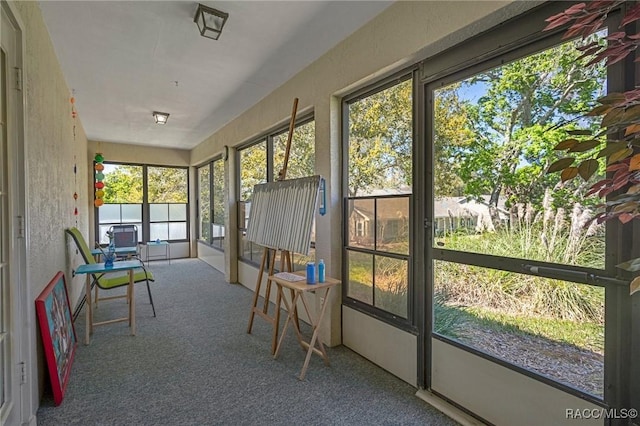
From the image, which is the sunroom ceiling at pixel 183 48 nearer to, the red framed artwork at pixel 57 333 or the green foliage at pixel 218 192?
the green foliage at pixel 218 192

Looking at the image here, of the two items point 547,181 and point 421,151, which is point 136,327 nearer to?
point 421,151

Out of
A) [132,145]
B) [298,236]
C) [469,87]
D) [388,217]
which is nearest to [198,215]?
[132,145]

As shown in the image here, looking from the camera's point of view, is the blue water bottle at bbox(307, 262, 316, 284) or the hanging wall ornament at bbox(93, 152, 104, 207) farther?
the hanging wall ornament at bbox(93, 152, 104, 207)

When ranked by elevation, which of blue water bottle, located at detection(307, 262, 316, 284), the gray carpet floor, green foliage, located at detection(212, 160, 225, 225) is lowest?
the gray carpet floor

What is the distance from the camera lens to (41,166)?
8.15 feet

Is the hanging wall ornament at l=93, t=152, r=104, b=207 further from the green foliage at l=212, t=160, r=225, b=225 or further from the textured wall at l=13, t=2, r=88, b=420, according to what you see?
the textured wall at l=13, t=2, r=88, b=420

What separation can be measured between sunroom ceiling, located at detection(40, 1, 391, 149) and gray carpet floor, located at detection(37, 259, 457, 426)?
282 centimetres

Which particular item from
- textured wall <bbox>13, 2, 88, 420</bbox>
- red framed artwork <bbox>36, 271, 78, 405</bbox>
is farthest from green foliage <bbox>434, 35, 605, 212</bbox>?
red framed artwork <bbox>36, 271, 78, 405</bbox>

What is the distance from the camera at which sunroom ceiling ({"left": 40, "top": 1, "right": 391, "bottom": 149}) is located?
2.42 m

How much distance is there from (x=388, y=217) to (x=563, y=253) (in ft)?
4.07

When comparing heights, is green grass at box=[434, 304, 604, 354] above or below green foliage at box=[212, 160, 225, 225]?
below

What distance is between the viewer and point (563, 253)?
1642mm

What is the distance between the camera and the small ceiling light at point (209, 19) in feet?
7.83

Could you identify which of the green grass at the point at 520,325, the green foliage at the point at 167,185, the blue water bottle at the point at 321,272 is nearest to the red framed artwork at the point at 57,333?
the blue water bottle at the point at 321,272
